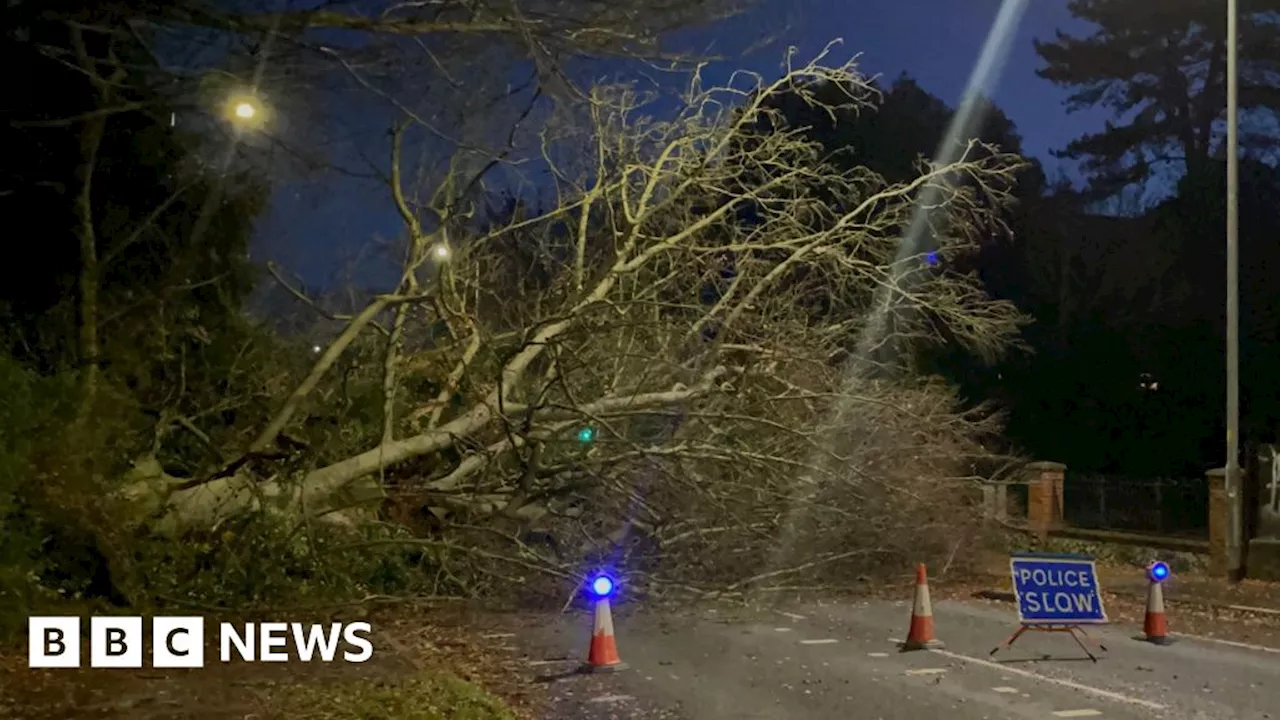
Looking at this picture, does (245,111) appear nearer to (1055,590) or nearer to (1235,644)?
(1055,590)

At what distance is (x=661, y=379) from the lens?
1230 cm

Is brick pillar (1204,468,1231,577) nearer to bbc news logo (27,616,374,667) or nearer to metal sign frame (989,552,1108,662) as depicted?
metal sign frame (989,552,1108,662)

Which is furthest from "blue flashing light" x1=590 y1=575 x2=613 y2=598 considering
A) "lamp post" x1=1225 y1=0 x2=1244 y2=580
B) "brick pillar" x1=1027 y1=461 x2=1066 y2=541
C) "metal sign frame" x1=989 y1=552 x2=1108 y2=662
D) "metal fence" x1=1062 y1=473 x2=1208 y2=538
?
"metal fence" x1=1062 y1=473 x2=1208 y2=538

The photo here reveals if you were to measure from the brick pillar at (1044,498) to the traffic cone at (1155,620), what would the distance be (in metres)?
8.45

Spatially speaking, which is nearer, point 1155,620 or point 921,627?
point 921,627

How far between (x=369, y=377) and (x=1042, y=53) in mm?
25832

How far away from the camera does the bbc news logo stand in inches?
322

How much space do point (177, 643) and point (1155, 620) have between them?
8052 millimetres

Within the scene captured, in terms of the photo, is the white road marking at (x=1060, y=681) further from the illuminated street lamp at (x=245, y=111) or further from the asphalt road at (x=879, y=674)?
the illuminated street lamp at (x=245, y=111)

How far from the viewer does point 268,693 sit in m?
7.21

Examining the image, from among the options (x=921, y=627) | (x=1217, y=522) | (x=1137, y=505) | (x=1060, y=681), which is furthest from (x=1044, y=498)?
(x=1060, y=681)

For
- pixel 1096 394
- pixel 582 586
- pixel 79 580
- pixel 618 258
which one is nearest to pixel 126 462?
pixel 79 580

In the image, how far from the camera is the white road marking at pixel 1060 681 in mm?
7832

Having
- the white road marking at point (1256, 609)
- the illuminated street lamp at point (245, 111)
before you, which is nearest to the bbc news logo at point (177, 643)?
the illuminated street lamp at point (245, 111)
